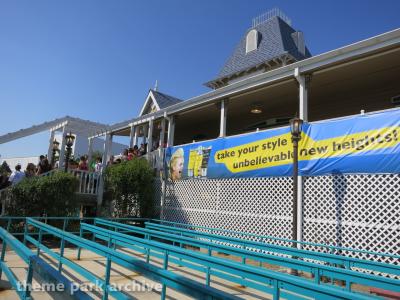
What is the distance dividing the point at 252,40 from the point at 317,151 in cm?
1379

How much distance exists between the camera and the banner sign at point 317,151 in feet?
20.8

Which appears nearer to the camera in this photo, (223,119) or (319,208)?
(319,208)

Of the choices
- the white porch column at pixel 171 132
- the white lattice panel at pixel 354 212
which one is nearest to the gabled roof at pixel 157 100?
the white porch column at pixel 171 132

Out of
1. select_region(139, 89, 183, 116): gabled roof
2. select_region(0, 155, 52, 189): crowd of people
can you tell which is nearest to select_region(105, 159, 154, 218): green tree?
select_region(0, 155, 52, 189): crowd of people

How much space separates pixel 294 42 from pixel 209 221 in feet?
43.5

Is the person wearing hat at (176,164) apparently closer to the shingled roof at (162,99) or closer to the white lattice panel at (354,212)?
the white lattice panel at (354,212)

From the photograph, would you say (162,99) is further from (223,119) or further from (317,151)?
(317,151)

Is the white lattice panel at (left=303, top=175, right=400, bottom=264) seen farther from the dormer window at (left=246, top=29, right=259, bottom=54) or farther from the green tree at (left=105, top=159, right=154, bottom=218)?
the dormer window at (left=246, top=29, right=259, bottom=54)

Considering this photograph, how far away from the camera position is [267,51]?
17.2m

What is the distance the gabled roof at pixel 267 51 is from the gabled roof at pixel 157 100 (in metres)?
3.15

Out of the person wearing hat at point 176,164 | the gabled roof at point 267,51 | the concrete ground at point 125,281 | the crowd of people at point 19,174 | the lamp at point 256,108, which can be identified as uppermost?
the gabled roof at point 267,51

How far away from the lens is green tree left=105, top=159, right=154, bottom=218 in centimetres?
1195

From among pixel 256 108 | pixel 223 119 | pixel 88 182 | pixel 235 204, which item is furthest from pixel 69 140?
pixel 256 108

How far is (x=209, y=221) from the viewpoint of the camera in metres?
10.2
